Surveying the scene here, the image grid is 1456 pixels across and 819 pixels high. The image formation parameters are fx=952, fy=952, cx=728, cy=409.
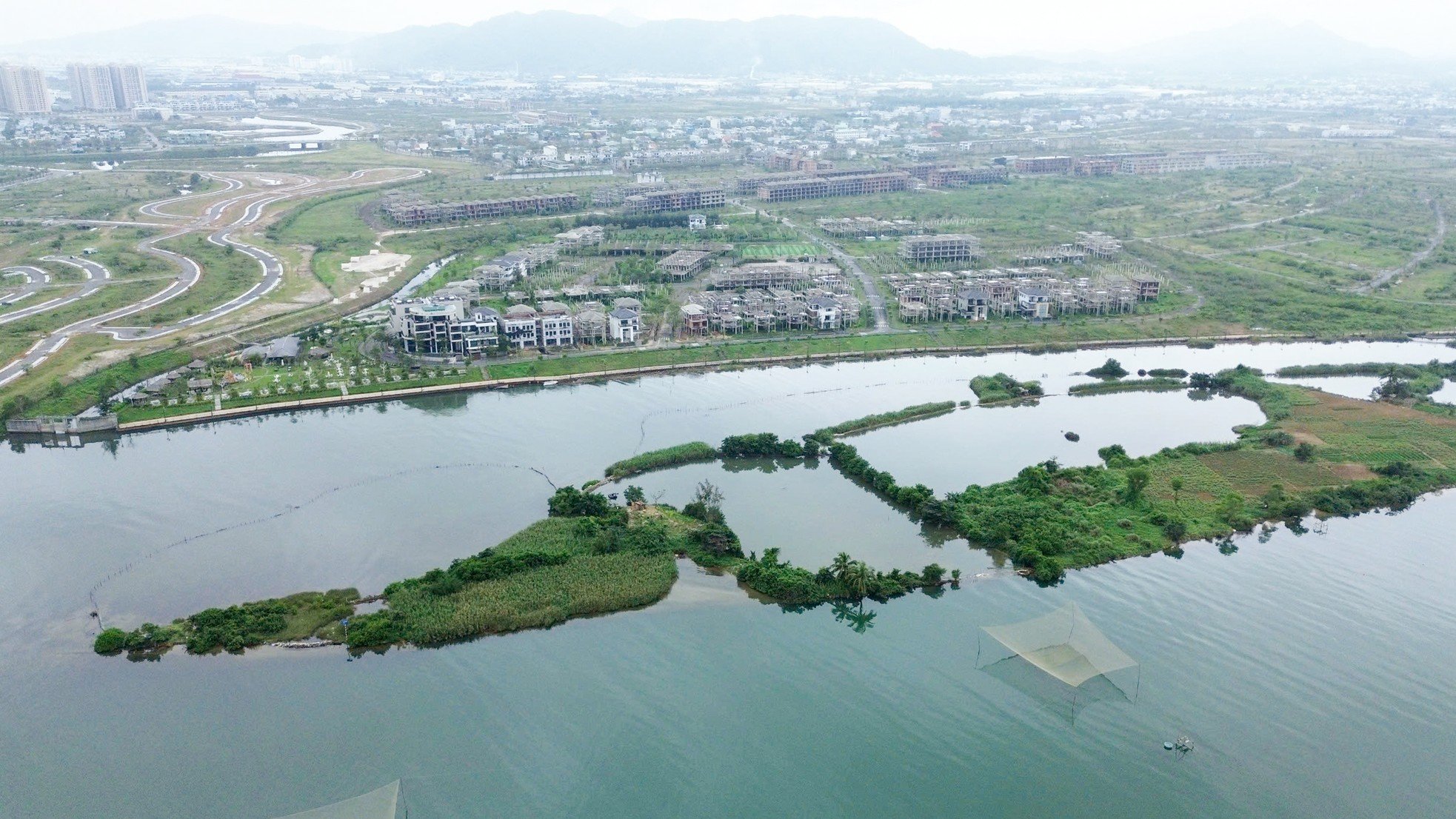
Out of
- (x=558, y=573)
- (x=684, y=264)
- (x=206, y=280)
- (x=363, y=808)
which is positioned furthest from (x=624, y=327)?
(x=363, y=808)

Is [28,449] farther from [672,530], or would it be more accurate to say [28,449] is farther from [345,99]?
[345,99]

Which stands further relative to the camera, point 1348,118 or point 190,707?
point 1348,118

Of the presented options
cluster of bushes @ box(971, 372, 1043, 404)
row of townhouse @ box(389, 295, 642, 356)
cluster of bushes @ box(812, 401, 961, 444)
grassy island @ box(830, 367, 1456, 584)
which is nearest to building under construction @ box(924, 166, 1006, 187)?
row of townhouse @ box(389, 295, 642, 356)

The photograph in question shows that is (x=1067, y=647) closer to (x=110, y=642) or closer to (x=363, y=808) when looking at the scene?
(x=363, y=808)

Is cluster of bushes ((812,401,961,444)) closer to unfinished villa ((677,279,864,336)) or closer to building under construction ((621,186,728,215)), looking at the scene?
unfinished villa ((677,279,864,336))

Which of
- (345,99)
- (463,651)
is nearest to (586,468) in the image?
(463,651)
